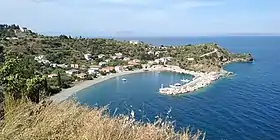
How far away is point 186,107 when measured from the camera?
81.0 feet

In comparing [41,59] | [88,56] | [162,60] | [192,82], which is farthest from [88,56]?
[192,82]

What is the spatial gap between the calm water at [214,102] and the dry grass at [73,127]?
10785mm

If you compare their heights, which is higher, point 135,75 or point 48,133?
point 48,133

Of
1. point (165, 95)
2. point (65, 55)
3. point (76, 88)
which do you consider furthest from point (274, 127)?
point (65, 55)

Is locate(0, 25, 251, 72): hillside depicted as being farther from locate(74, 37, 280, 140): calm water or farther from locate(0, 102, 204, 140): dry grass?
locate(0, 102, 204, 140): dry grass

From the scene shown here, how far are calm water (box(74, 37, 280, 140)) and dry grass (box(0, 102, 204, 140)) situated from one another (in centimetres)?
1079

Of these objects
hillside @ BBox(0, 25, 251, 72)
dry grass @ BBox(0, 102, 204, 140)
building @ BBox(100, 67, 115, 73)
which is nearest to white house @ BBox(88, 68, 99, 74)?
building @ BBox(100, 67, 115, 73)

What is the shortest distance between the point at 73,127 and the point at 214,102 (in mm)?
25776

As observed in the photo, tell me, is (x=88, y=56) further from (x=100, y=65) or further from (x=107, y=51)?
(x=107, y=51)

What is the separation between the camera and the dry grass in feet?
5.74

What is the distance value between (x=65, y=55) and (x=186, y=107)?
843 inches

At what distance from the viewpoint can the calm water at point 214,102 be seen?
19370 millimetres

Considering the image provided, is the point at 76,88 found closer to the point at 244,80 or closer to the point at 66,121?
the point at 244,80

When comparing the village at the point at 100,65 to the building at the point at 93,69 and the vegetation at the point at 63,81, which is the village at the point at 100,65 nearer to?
the building at the point at 93,69
